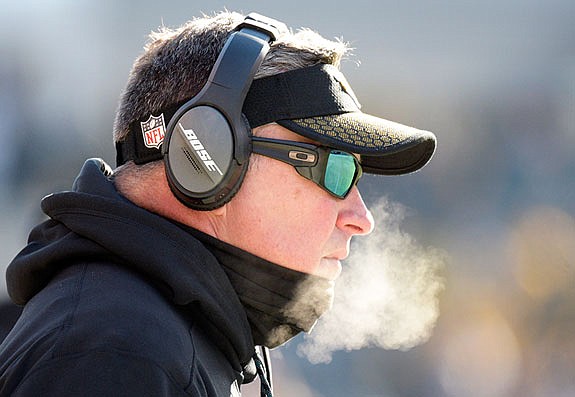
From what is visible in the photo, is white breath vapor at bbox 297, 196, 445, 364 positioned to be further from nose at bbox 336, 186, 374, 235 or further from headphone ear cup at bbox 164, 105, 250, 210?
headphone ear cup at bbox 164, 105, 250, 210

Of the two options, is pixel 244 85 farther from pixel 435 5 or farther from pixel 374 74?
pixel 435 5

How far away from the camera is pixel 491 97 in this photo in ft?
17.0

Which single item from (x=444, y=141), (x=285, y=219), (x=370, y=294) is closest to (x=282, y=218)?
(x=285, y=219)

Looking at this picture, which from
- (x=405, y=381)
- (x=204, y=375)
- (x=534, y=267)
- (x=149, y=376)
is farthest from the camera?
(x=534, y=267)

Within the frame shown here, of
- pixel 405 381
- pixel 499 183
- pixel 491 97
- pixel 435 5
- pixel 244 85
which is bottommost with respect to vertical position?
pixel 405 381

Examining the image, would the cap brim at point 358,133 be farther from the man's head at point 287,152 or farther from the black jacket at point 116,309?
the black jacket at point 116,309

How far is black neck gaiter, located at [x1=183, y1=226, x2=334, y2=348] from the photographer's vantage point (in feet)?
4.88

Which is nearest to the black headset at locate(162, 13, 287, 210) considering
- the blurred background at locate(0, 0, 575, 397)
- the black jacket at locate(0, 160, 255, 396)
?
the black jacket at locate(0, 160, 255, 396)

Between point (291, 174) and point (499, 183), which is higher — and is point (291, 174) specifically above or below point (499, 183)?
above

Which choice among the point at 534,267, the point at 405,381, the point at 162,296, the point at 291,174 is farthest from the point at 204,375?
the point at 534,267

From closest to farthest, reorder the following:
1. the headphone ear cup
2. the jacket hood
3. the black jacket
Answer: the black jacket, the jacket hood, the headphone ear cup

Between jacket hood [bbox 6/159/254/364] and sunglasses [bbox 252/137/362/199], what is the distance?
24 cm

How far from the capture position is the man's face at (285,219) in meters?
1.52

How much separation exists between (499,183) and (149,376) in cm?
399
